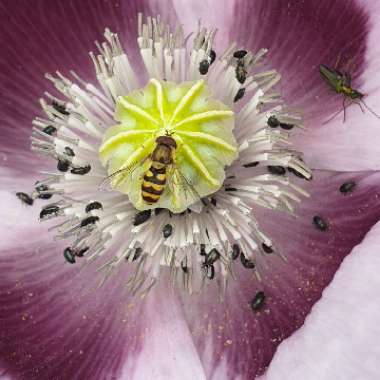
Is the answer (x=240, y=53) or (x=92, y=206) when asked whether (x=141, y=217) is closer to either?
(x=92, y=206)

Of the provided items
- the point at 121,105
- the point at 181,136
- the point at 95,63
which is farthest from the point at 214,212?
the point at 95,63

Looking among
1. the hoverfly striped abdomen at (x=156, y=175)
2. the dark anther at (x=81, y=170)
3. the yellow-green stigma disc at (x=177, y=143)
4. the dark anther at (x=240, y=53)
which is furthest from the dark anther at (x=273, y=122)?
the dark anther at (x=81, y=170)

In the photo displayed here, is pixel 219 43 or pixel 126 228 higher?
pixel 219 43

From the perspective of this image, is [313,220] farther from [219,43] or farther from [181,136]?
[219,43]

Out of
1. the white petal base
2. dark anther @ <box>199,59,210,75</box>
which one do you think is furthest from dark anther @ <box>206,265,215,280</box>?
dark anther @ <box>199,59,210,75</box>

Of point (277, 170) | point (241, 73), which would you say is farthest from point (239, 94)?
point (277, 170)

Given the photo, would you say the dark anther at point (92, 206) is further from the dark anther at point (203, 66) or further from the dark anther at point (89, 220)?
the dark anther at point (203, 66)
